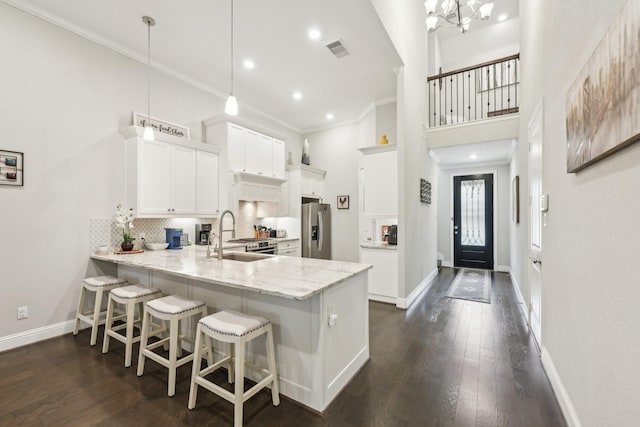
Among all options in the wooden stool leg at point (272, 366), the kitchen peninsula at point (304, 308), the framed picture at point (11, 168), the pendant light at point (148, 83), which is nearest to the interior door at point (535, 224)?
the kitchen peninsula at point (304, 308)

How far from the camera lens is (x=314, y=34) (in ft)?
11.3

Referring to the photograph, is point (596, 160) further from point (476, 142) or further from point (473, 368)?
point (476, 142)

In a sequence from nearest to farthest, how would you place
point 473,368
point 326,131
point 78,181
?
1. point 473,368
2. point 78,181
3. point 326,131

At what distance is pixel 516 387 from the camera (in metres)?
2.12

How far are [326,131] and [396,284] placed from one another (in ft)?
13.6

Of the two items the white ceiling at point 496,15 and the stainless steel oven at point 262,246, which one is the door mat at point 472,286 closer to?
the stainless steel oven at point 262,246

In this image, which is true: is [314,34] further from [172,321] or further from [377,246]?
[172,321]

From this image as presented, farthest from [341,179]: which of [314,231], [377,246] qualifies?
[377,246]

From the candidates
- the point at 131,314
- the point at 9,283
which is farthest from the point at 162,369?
the point at 9,283

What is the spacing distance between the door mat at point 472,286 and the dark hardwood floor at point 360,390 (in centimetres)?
137

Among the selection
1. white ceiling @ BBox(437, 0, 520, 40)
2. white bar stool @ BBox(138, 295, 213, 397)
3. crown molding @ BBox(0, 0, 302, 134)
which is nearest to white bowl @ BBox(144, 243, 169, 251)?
white bar stool @ BBox(138, 295, 213, 397)

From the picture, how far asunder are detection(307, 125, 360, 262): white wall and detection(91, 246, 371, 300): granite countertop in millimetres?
3655

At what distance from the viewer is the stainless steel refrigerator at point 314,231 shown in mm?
5965

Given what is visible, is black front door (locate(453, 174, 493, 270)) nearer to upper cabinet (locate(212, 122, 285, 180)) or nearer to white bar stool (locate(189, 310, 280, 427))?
upper cabinet (locate(212, 122, 285, 180))
